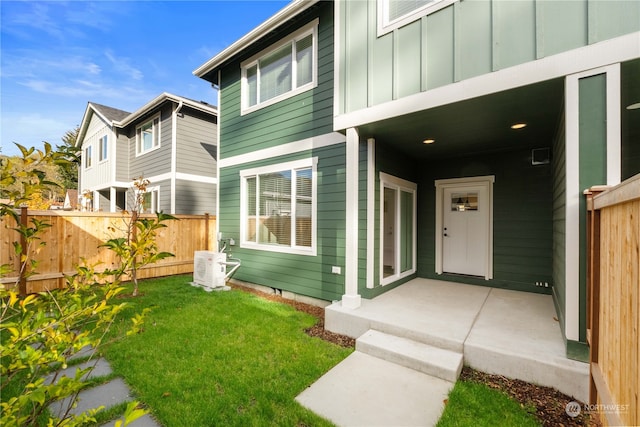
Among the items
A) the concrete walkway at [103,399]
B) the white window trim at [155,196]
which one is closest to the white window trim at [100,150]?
the white window trim at [155,196]

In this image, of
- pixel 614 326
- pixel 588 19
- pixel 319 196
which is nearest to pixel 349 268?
pixel 319 196

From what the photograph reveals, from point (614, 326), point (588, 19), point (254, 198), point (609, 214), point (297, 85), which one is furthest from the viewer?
point (254, 198)

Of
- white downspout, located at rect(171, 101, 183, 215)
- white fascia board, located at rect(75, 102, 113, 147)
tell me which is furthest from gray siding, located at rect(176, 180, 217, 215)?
white fascia board, located at rect(75, 102, 113, 147)

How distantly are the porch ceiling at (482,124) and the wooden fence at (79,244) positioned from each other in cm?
447

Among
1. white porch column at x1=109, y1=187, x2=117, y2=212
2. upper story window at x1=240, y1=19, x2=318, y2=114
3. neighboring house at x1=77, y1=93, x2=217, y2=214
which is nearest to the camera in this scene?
upper story window at x1=240, y1=19, x2=318, y2=114

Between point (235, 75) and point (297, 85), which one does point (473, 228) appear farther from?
point (235, 75)

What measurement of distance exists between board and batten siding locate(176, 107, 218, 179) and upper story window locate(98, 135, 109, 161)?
15.9ft

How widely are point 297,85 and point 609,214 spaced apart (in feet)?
16.4

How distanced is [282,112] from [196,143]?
518 cm

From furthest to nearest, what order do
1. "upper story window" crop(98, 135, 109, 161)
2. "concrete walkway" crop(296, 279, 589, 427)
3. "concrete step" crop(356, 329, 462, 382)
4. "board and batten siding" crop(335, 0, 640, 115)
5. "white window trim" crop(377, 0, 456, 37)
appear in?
"upper story window" crop(98, 135, 109, 161), "white window trim" crop(377, 0, 456, 37), "concrete step" crop(356, 329, 462, 382), "board and batten siding" crop(335, 0, 640, 115), "concrete walkway" crop(296, 279, 589, 427)

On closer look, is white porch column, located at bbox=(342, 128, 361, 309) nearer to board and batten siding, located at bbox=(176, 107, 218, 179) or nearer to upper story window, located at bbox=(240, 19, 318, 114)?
upper story window, located at bbox=(240, 19, 318, 114)

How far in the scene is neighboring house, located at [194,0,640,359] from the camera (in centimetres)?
263

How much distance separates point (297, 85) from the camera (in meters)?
5.50

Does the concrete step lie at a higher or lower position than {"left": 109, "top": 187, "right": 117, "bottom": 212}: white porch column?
lower
